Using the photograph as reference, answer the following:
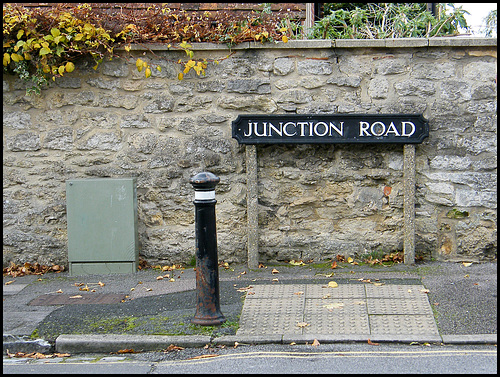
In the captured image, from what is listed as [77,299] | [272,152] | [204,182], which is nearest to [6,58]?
[77,299]

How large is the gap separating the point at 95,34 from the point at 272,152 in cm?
254

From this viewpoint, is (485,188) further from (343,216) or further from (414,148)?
(343,216)

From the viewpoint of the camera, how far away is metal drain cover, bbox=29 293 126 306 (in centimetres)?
583

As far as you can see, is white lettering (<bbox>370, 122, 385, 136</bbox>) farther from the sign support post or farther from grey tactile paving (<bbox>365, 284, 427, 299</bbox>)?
grey tactile paving (<bbox>365, 284, 427, 299</bbox>)

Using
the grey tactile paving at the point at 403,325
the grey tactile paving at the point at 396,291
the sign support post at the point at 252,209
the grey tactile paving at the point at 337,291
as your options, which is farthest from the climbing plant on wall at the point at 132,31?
the grey tactile paving at the point at 403,325

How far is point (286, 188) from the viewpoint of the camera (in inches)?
279

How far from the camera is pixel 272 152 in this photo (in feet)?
23.2

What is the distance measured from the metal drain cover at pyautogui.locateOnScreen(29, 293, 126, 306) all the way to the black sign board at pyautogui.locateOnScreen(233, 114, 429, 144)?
2.32 m

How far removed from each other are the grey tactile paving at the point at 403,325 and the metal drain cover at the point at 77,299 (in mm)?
2580

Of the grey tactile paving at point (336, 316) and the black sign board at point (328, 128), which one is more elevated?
the black sign board at point (328, 128)

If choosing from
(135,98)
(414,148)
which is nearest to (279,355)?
(414,148)

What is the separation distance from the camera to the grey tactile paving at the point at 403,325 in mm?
4802

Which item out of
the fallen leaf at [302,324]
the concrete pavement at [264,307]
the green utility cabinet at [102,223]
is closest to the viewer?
the concrete pavement at [264,307]

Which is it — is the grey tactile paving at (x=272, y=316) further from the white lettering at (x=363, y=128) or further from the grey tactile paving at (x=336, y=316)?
Answer: the white lettering at (x=363, y=128)
